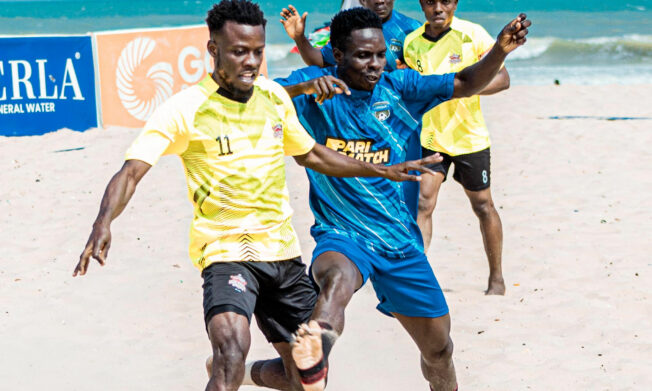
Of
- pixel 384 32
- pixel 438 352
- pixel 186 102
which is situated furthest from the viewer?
pixel 384 32

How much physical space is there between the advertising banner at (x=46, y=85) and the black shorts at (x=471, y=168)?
7344mm

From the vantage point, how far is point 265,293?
3.98 meters

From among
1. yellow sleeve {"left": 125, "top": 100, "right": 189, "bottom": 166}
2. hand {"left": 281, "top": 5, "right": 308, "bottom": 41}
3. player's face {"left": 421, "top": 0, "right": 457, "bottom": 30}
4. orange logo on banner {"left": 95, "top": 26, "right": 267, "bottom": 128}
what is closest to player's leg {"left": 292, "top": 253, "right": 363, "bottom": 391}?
yellow sleeve {"left": 125, "top": 100, "right": 189, "bottom": 166}

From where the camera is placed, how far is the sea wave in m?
30.7

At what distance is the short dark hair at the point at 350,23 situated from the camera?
4367mm

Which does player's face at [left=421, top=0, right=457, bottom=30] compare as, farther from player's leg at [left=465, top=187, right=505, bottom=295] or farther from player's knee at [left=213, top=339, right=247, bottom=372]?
player's knee at [left=213, top=339, right=247, bottom=372]

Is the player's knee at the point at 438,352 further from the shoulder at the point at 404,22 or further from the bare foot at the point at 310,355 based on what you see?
the shoulder at the point at 404,22

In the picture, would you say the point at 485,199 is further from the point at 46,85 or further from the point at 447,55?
the point at 46,85

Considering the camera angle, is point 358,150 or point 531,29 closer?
point 358,150

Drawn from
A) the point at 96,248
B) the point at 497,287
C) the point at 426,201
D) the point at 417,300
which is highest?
the point at 96,248

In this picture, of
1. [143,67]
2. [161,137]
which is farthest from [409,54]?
[143,67]

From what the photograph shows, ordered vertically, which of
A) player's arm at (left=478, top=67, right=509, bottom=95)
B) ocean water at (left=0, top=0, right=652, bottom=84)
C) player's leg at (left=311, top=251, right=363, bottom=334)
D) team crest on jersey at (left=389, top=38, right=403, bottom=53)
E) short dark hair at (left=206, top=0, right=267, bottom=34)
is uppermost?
short dark hair at (left=206, top=0, right=267, bottom=34)

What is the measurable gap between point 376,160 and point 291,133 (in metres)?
0.55

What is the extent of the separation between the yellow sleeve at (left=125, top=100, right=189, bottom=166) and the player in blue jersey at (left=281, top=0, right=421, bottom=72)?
5.10 feet
